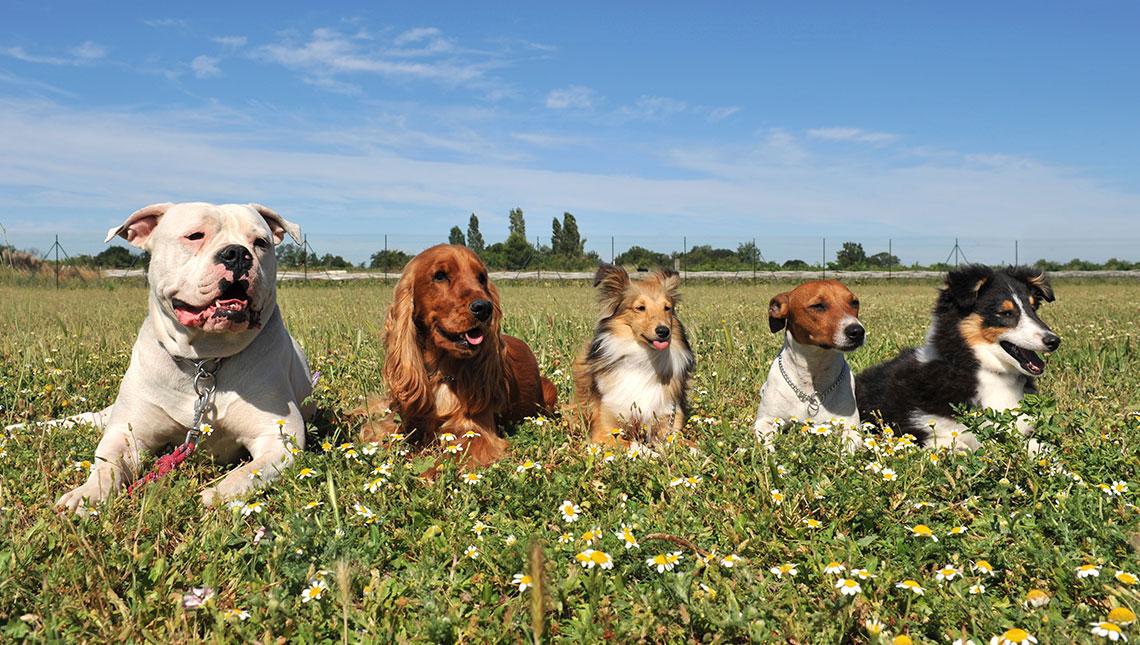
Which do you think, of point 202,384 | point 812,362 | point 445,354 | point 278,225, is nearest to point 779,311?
point 812,362

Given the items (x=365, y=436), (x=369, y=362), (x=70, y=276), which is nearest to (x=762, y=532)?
(x=365, y=436)

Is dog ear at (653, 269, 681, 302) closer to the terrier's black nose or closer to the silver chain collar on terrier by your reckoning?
the silver chain collar on terrier

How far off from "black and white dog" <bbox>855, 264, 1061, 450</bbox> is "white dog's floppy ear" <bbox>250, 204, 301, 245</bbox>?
4.14 metres

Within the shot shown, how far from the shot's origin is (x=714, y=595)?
102 inches

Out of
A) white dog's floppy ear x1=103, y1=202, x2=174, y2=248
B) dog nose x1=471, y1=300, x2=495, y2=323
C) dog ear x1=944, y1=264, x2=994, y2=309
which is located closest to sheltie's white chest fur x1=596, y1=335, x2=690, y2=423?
dog nose x1=471, y1=300, x2=495, y2=323

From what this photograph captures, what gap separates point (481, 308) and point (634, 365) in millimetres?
1407

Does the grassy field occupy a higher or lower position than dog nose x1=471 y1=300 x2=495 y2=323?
lower

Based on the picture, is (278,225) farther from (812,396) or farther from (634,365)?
(812,396)

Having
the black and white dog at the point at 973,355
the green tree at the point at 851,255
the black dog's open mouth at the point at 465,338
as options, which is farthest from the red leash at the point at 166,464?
the green tree at the point at 851,255

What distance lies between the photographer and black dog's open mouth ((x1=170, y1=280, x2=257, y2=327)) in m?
3.79

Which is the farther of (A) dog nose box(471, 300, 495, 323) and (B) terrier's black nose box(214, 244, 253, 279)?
(A) dog nose box(471, 300, 495, 323)

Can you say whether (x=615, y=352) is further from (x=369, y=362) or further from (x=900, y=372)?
(x=369, y=362)

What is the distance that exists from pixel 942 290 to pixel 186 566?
5.22 metres

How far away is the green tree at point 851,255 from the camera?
4716 centimetres
